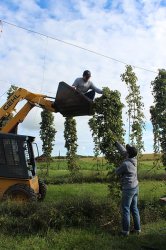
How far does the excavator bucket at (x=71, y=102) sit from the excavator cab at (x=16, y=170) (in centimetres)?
227

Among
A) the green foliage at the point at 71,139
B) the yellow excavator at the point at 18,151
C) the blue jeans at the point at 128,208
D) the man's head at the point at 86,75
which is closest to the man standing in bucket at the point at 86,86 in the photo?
the man's head at the point at 86,75

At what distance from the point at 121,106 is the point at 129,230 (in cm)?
380

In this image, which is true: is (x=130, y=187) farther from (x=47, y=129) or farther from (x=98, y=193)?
(x=47, y=129)

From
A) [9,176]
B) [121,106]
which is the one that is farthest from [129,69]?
[9,176]

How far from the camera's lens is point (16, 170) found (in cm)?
1382

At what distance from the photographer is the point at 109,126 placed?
40.7ft

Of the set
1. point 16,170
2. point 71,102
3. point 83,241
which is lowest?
point 83,241

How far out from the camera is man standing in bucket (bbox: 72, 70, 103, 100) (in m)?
11.7

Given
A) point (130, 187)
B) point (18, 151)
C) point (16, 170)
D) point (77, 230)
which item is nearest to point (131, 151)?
point (130, 187)

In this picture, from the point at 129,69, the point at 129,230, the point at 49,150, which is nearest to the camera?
the point at 129,230

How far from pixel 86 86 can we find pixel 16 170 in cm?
375

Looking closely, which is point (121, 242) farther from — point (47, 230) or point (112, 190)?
point (112, 190)

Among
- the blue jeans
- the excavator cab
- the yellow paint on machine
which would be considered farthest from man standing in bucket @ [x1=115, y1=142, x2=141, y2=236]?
the yellow paint on machine

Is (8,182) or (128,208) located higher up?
(8,182)
